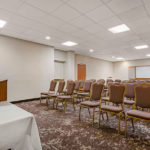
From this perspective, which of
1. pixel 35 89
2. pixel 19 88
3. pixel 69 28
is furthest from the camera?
pixel 35 89

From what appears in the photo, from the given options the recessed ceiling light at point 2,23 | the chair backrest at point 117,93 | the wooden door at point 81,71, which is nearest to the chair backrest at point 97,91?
the chair backrest at point 117,93

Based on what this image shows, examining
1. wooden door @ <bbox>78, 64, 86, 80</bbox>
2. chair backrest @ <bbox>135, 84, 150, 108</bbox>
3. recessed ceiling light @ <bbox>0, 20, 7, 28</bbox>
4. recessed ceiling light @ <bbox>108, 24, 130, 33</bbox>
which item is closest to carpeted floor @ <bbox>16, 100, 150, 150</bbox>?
chair backrest @ <bbox>135, 84, 150, 108</bbox>

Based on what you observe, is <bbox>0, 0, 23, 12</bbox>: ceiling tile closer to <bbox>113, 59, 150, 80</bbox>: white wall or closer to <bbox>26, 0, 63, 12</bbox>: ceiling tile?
<bbox>26, 0, 63, 12</bbox>: ceiling tile

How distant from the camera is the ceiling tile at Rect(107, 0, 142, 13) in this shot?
106 inches

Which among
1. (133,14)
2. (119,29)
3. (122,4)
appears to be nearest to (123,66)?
(119,29)

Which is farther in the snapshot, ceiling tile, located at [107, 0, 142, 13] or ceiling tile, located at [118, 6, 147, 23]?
ceiling tile, located at [118, 6, 147, 23]

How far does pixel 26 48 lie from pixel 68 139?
4.72 metres

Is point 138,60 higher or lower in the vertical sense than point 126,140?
higher

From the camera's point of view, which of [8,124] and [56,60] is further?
[56,60]

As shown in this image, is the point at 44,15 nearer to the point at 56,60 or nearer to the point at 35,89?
the point at 35,89

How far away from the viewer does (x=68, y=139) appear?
214 cm

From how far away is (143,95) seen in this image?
8.28 ft

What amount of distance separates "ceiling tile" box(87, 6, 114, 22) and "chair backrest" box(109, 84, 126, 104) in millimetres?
1976

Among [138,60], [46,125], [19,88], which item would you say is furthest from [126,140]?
[138,60]
